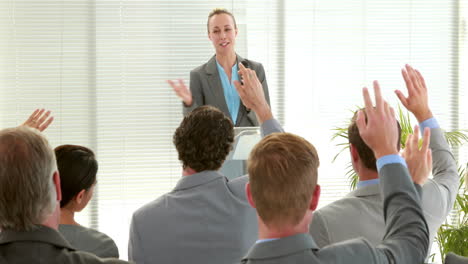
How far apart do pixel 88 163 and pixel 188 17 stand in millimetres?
3767

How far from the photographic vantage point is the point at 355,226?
2.05 meters

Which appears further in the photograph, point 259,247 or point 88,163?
point 88,163

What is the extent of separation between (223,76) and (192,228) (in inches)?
109

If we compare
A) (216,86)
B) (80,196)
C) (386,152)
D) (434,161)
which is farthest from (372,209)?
(216,86)

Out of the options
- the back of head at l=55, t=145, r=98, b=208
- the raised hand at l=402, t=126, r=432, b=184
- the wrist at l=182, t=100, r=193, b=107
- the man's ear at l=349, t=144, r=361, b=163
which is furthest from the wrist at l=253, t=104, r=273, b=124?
the wrist at l=182, t=100, r=193, b=107

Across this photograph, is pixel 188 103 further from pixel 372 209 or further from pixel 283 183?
pixel 283 183

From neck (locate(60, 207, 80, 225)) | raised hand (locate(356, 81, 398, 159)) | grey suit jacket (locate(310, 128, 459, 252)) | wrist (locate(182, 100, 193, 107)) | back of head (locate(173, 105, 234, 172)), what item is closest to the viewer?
raised hand (locate(356, 81, 398, 159))

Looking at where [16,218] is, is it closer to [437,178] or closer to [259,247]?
[259,247]

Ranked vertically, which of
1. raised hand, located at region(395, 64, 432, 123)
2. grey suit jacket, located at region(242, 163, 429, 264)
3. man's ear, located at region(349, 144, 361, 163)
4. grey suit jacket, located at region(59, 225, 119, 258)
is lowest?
grey suit jacket, located at region(59, 225, 119, 258)

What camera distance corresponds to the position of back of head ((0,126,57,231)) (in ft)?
4.83

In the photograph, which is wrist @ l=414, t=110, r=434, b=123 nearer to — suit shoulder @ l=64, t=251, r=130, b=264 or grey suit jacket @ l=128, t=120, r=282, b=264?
grey suit jacket @ l=128, t=120, r=282, b=264

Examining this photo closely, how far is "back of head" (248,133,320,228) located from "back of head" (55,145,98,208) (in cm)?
107

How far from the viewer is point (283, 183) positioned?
4.78ft

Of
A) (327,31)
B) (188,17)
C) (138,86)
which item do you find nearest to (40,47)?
(138,86)
